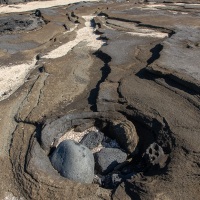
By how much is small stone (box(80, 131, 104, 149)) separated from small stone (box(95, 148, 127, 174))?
14.4 inches

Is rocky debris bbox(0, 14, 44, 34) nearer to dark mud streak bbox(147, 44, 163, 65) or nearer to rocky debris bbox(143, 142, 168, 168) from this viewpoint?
dark mud streak bbox(147, 44, 163, 65)

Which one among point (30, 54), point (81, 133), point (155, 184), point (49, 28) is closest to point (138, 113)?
point (81, 133)

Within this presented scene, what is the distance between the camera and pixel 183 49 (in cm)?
1080

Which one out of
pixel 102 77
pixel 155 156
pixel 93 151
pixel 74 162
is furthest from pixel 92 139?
pixel 102 77

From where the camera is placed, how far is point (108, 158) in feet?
22.4

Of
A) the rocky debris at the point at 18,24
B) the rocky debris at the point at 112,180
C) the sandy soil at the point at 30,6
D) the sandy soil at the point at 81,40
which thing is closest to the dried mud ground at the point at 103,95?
the sandy soil at the point at 81,40

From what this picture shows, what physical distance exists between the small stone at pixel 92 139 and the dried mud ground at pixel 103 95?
0.47 meters

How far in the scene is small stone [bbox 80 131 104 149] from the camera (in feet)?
24.1

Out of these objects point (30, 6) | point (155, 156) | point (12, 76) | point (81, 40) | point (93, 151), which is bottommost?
point (30, 6)

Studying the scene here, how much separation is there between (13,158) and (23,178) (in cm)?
77

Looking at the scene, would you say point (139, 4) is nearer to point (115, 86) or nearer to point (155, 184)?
point (115, 86)

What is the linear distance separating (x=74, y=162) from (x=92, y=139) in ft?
3.99

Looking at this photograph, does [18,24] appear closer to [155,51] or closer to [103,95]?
[155,51]

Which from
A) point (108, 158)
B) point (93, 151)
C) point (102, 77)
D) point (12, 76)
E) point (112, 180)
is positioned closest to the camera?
point (112, 180)
